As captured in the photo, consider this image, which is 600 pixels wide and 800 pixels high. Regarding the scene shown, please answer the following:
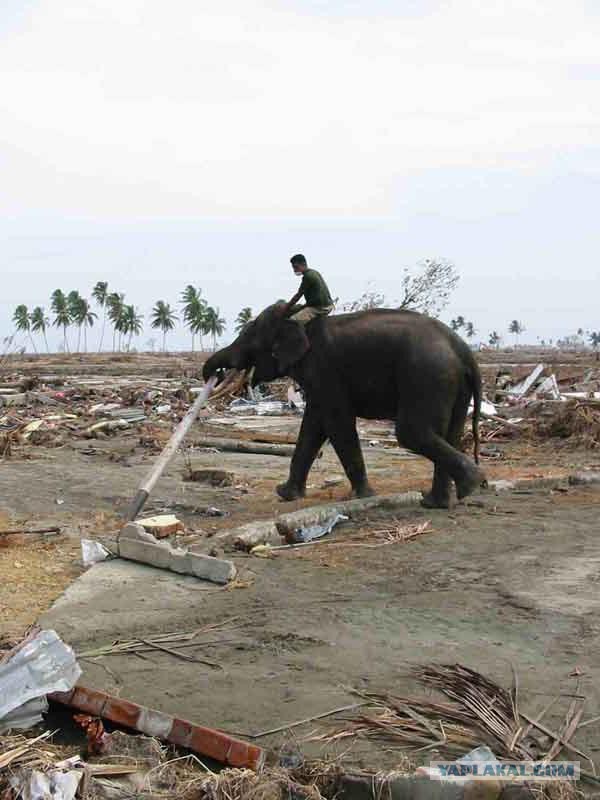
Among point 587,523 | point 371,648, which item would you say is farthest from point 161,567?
point 587,523

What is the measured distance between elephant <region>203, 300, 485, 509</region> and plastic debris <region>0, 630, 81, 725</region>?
18.3 ft

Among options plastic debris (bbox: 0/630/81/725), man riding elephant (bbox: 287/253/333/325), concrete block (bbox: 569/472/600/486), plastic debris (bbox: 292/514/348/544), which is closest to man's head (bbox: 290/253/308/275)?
man riding elephant (bbox: 287/253/333/325)

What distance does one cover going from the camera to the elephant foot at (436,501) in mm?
9812

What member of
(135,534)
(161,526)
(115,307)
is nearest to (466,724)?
(135,534)

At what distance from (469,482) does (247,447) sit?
7682 millimetres

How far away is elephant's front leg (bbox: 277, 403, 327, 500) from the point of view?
417 inches

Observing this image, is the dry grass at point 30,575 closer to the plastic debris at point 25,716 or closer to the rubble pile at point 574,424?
the plastic debris at point 25,716

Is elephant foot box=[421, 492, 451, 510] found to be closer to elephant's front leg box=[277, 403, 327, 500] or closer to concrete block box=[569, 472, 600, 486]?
elephant's front leg box=[277, 403, 327, 500]

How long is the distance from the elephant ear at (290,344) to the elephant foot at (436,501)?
2.03 meters

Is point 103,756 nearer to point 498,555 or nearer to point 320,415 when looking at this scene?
point 498,555

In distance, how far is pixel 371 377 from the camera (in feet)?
32.9

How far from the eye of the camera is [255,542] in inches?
321

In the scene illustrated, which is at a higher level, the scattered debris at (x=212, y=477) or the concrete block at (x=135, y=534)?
the concrete block at (x=135, y=534)

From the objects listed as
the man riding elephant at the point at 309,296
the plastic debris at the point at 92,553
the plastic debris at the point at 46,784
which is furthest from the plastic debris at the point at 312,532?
the plastic debris at the point at 46,784
